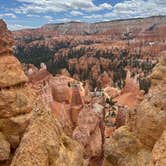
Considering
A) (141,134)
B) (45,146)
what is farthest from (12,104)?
(141,134)

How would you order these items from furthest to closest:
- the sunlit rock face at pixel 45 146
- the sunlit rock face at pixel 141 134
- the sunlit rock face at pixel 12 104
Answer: the sunlit rock face at pixel 12 104 → the sunlit rock face at pixel 141 134 → the sunlit rock face at pixel 45 146

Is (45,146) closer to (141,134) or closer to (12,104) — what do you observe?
(141,134)

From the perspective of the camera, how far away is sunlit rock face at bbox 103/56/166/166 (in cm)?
918

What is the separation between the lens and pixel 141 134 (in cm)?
959

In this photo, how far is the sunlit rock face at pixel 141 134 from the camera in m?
9.18

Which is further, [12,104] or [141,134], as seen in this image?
[12,104]

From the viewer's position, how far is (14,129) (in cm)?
1079

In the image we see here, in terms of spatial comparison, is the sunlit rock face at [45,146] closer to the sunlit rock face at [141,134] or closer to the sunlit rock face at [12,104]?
the sunlit rock face at [141,134]

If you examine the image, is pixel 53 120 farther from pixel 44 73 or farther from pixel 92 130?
pixel 44 73

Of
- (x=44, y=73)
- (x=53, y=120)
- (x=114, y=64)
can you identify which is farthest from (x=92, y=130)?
(x=114, y=64)

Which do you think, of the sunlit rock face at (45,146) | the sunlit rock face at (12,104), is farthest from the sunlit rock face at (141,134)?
the sunlit rock face at (12,104)

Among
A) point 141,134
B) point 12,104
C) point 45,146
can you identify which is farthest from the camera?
point 12,104

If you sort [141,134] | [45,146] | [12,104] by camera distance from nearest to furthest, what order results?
[45,146], [141,134], [12,104]

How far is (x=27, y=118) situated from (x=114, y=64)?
110 m
